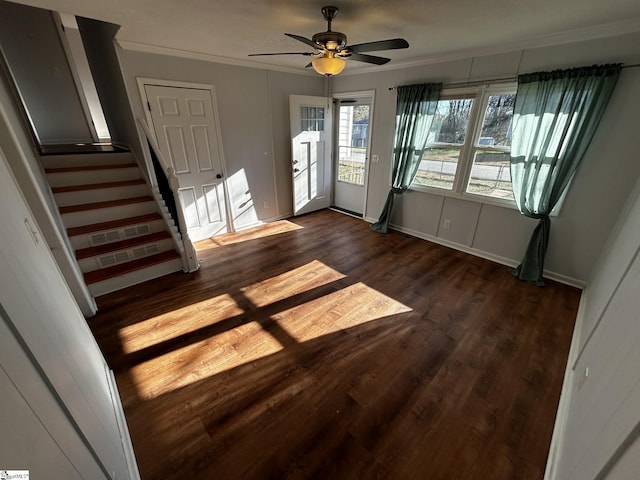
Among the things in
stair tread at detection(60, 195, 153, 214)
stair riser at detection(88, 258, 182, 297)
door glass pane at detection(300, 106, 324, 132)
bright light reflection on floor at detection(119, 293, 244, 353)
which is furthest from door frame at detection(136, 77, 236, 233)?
bright light reflection on floor at detection(119, 293, 244, 353)

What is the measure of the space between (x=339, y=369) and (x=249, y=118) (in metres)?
3.57

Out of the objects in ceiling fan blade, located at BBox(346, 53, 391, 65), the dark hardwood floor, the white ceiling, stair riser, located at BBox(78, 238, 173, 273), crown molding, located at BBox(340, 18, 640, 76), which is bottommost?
the dark hardwood floor

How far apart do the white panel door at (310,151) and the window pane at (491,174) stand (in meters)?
2.54

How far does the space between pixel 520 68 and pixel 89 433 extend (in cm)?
419

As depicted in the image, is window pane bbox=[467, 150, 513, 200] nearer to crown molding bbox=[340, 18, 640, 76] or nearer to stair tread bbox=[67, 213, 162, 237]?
crown molding bbox=[340, 18, 640, 76]

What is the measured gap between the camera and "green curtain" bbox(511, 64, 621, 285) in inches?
92.9

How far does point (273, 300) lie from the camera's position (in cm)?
262

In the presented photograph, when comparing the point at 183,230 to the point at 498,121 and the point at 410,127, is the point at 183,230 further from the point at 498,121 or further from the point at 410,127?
the point at 498,121

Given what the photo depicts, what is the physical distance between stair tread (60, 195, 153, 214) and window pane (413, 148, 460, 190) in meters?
3.68

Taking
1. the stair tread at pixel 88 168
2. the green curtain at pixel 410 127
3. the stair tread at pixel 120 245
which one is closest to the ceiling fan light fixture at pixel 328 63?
the green curtain at pixel 410 127

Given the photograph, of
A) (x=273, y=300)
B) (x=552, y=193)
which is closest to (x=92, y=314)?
(x=273, y=300)

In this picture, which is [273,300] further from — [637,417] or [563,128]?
[563,128]

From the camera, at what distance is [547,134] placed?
8.61ft

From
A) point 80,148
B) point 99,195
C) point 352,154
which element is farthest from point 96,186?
point 352,154
